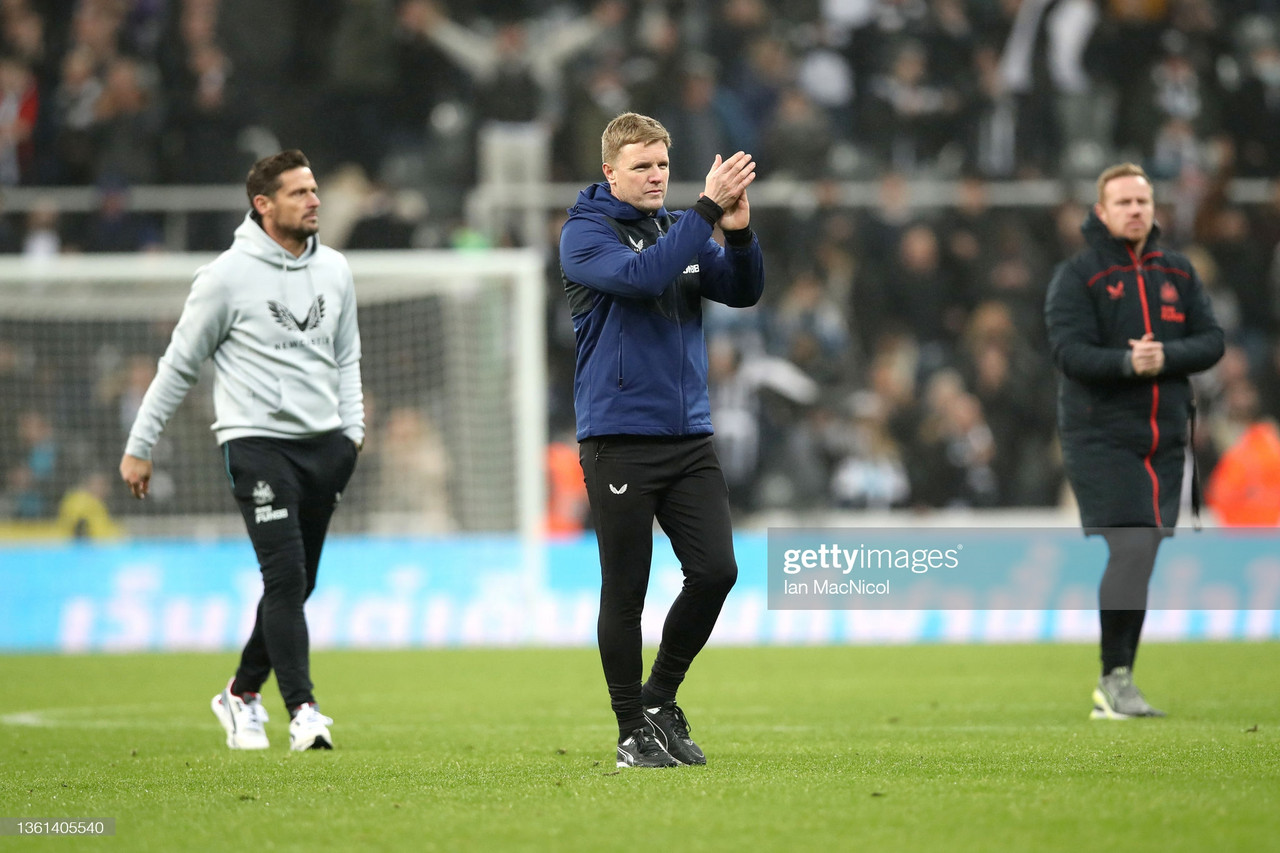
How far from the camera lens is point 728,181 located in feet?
18.5

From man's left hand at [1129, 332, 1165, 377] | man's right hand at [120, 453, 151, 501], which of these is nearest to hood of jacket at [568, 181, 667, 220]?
man's right hand at [120, 453, 151, 501]

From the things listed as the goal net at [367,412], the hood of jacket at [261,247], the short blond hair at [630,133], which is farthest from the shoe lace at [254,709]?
the goal net at [367,412]

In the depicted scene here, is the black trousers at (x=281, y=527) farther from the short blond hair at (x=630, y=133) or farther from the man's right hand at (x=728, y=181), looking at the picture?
the man's right hand at (x=728, y=181)

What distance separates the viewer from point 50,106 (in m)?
18.5

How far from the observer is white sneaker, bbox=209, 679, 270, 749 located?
706 cm

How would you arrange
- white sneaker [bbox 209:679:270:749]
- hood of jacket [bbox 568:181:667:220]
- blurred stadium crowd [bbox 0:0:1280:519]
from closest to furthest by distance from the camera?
hood of jacket [bbox 568:181:667:220] → white sneaker [bbox 209:679:270:749] → blurred stadium crowd [bbox 0:0:1280:519]

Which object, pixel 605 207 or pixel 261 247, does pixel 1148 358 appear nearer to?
pixel 605 207

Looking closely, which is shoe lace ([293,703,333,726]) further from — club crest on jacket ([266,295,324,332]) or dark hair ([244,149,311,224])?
dark hair ([244,149,311,224])

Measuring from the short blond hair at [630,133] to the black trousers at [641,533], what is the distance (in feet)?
3.19

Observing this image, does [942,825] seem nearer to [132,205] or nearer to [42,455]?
[42,455]

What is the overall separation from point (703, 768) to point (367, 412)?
30.2 feet

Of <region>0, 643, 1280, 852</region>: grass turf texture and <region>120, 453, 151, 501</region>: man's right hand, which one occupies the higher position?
<region>120, 453, 151, 501</region>: man's right hand

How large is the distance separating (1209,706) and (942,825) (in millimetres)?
3977

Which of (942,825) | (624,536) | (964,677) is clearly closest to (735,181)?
(624,536)
